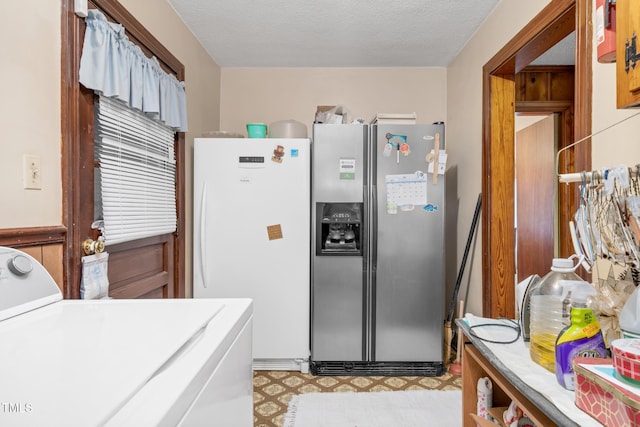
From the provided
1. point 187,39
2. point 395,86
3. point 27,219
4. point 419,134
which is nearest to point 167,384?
point 27,219

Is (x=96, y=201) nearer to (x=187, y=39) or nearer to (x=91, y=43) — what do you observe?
(x=91, y=43)

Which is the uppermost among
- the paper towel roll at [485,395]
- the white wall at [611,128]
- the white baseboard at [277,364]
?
the white wall at [611,128]

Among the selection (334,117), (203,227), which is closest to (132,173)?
(203,227)

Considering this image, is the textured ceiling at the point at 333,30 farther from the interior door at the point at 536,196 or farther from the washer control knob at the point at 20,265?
the washer control knob at the point at 20,265

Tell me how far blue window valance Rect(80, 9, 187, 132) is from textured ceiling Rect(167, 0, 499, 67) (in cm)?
60

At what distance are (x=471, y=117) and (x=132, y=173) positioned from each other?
7.67 ft

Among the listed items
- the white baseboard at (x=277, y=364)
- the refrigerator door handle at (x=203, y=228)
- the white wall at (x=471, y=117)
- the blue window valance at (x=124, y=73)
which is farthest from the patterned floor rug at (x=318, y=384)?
the blue window valance at (x=124, y=73)

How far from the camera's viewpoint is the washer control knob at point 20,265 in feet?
3.38

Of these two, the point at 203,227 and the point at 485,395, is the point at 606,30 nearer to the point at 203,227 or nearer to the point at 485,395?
the point at 485,395

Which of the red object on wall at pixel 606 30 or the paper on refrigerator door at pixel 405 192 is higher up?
the red object on wall at pixel 606 30

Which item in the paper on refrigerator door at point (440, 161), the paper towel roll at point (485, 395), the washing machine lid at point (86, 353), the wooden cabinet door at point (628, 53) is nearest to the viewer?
the washing machine lid at point (86, 353)

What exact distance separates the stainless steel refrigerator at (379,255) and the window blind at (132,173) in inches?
38.6

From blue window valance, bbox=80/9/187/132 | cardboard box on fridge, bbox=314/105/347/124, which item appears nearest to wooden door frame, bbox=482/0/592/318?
cardboard box on fridge, bbox=314/105/347/124

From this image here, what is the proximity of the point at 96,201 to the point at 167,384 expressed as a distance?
50.5 inches
